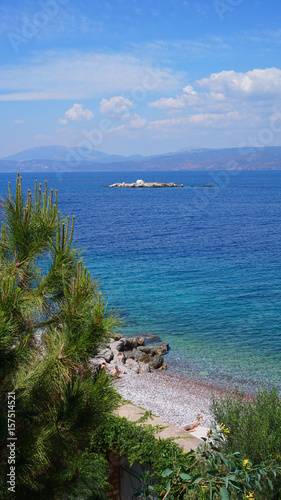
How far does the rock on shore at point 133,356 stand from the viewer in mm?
22750

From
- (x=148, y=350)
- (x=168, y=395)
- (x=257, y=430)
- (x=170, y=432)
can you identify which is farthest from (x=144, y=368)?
(x=257, y=430)

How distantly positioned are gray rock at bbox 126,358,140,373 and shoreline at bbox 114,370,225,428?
37 cm

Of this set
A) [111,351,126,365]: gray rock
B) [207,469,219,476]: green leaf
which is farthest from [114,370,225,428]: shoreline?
[207,469,219,476]: green leaf

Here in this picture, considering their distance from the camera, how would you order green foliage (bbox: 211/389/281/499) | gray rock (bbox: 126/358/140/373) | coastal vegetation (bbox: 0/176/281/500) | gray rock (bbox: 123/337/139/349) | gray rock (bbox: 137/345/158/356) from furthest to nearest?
1. gray rock (bbox: 123/337/139/349)
2. gray rock (bbox: 137/345/158/356)
3. gray rock (bbox: 126/358/140/373)
4. green foliage (bbox: 211/389/281/499)
5. coastal vegetation (bbox: 0/176/281/500)

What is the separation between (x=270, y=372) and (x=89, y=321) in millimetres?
18478

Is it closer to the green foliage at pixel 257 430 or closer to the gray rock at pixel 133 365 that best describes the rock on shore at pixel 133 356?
the gray rock at pixel 133 365

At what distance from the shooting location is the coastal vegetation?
20.0 ft

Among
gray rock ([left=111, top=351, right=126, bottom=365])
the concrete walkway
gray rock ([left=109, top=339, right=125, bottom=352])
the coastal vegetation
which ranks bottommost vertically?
gray rock ([left=111, top=351, right=126, bottom=365])

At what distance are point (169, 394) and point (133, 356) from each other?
477 cm

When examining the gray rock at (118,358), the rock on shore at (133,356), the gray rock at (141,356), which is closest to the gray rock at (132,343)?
the rock on shore at (133,356)

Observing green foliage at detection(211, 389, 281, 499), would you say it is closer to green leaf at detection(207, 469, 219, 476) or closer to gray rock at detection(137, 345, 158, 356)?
green leaf at detection(207, 469, 219, 476)

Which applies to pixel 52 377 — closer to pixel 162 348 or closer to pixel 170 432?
pixel 170 432

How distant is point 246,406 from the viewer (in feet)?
30.9

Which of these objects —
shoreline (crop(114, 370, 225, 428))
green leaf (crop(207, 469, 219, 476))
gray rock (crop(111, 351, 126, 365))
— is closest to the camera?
green leaf (crop(207, 469, 219, 476))
